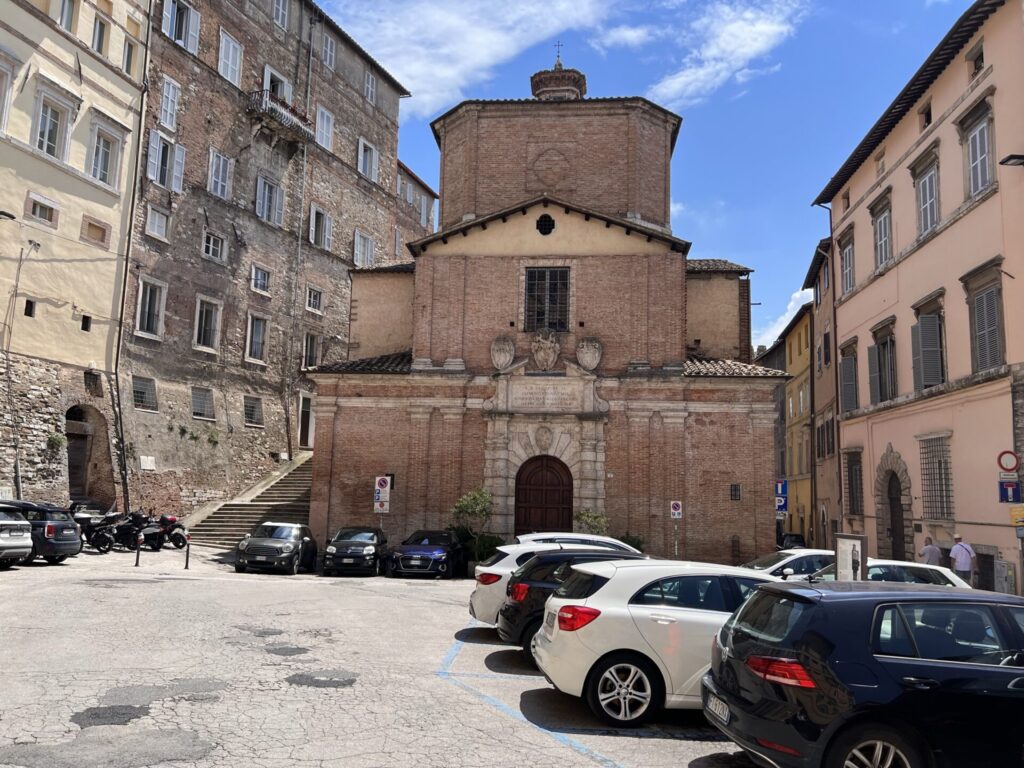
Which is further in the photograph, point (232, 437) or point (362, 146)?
point (362, 146)

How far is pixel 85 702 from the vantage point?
7.04 metres

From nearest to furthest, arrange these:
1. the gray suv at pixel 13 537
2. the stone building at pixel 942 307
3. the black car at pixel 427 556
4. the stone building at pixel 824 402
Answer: the gray suv at pixel 13 537 < the stone building at pixel 942 307 < the black car at pixel 427 556 < the stone building at pixel 824 402

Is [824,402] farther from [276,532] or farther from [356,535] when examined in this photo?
[276,532]

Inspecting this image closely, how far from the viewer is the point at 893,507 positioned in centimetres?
2361

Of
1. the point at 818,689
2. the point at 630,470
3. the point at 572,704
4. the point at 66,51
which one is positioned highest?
the point at 66,51

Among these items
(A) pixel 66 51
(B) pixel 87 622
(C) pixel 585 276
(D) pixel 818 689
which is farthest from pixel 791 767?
(A) pixel 66 51

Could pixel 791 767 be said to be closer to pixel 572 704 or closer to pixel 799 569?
pixel 572 704

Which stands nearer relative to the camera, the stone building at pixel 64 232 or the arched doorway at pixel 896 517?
the arched doorway at pixel 896 517

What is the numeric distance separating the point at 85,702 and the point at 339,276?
35.9m

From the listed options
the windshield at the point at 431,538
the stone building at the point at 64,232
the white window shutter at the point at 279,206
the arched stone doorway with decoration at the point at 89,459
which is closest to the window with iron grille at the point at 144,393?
the stone building at the point at 64,232

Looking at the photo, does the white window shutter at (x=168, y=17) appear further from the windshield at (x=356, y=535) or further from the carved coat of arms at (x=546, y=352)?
the windshield at (x=356, y=535)

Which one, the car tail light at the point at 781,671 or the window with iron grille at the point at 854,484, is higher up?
the window with iron grille at the point at 854,484

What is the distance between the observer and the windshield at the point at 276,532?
2162 cm

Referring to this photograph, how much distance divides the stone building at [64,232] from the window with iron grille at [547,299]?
1485cm
